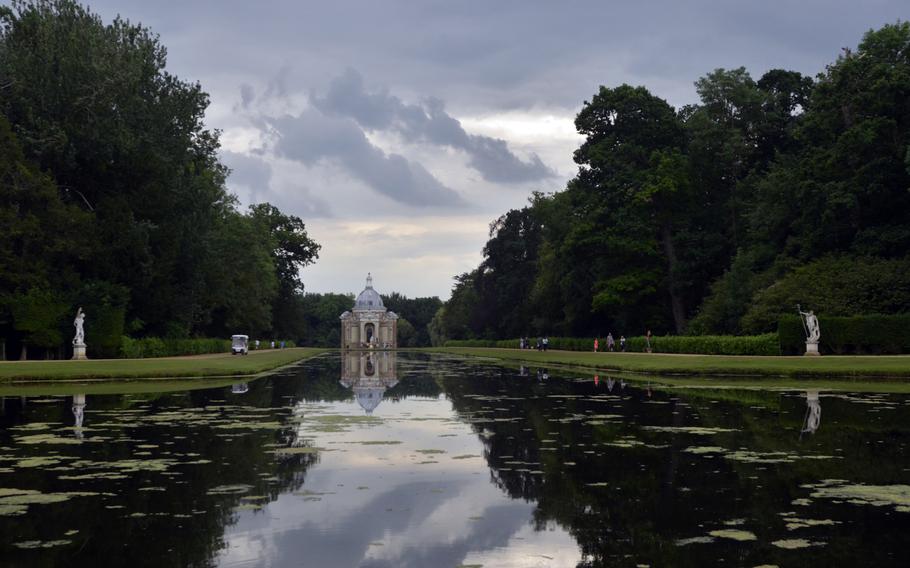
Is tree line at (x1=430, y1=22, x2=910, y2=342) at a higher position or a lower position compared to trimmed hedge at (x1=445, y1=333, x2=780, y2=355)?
higher

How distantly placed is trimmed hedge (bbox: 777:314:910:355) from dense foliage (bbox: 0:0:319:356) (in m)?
37.2

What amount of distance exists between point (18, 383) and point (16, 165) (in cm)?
1712

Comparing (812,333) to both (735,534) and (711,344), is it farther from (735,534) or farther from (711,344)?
(735,534)

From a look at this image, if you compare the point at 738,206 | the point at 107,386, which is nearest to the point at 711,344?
the point at 738,206

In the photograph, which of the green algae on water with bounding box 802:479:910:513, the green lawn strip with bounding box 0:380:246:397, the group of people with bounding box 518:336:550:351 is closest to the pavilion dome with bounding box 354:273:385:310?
the group of people with bounding box 518:336:550:351

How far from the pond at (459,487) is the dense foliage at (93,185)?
2943cm

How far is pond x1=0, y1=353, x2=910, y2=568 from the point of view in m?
7.07

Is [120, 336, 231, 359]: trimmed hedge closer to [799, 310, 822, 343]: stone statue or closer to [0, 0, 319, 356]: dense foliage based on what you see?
[0, 0, 319, 356]: dense foliage

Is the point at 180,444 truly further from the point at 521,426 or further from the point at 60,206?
the point at 60,206

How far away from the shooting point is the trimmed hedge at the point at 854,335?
41.8 meters

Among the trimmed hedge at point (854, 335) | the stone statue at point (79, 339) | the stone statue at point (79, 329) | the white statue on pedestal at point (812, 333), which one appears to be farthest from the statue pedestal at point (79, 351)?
the white statue on pedestal at point (812, 333)

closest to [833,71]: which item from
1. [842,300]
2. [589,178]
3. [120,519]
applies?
[842,300]

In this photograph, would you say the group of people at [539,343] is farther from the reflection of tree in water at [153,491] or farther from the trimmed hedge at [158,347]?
the reflection of tree in water at [153,491]

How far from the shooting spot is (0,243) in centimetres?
4197
